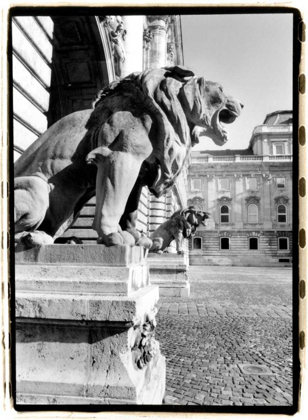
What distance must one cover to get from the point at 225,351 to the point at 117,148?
9.66 ft

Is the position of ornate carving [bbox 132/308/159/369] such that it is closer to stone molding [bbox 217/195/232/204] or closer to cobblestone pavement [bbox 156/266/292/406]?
cobblestone pavement [bbox 156/266/292/406]

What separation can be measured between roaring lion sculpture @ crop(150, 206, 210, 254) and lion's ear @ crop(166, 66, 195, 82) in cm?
753

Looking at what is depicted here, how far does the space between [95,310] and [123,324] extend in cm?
17

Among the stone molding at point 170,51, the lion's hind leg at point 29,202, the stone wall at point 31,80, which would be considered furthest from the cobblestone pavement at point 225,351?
the stone molding at point 170,51

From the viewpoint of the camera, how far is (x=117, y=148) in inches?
95.3

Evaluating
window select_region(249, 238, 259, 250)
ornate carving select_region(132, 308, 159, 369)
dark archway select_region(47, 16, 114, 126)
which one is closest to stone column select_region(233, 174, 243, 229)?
window select_region(249, 238, 259, 250)

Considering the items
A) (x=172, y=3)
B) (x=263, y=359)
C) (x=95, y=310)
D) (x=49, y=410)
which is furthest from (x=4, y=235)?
(x=263, y=359)

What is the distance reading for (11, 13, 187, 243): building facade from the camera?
420 centimetres

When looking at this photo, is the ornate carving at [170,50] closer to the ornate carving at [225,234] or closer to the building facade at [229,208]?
the building facade at [229,208]

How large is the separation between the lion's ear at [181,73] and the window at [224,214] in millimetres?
41601

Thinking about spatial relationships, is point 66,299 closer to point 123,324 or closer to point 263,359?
point 123,324

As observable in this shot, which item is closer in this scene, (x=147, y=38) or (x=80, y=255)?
(x=80, y=255)

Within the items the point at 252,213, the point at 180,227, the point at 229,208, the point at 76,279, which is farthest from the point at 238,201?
the point at 76,279

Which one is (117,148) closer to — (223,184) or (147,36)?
(147,36)
